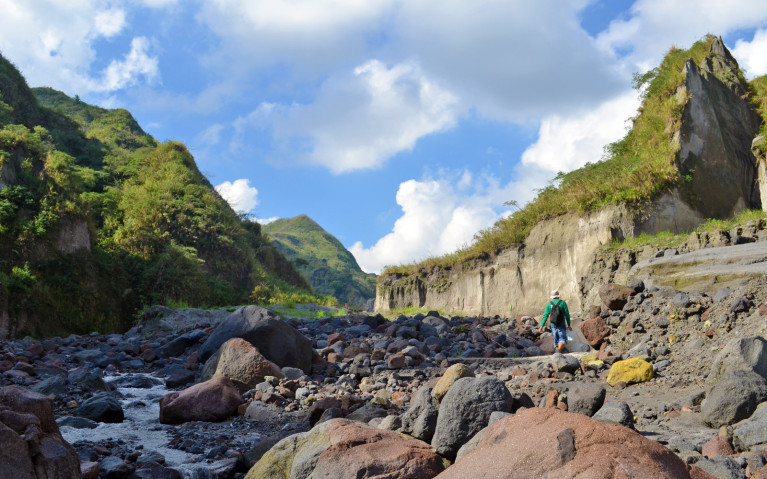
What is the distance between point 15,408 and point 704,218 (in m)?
16.8

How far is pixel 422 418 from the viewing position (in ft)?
15.3

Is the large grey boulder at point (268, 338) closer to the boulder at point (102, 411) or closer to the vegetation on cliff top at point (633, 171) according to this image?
the boulder at point (102, 411)

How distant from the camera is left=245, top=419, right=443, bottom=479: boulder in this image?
3775mm

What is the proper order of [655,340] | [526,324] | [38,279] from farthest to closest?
[38,279] < [526,324] < [655,340]

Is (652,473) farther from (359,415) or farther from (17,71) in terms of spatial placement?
(17,71)

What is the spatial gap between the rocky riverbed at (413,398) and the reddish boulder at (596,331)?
0.03 metres

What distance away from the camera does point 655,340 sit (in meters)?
8.52

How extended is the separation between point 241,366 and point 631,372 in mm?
5215

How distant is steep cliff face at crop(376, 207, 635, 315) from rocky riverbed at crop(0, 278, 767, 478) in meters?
4.52

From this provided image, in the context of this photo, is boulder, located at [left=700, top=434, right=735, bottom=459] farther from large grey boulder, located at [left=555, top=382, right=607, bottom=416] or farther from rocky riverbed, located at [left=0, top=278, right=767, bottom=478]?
large grey boulder, located at [left=555, top=382, right=607, bottom=416]

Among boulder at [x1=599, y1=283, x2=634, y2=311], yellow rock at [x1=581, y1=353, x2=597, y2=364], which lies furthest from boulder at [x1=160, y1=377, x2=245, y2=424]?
boulder at [x1=599, y1=283, x2=634, y2=311]

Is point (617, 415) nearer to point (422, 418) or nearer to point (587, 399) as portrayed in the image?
point (587, 399)

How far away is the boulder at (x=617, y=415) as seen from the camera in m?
4.36

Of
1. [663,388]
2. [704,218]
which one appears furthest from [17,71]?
[663,388]
